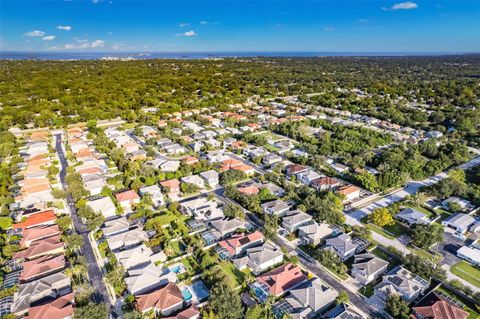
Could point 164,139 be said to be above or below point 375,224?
above

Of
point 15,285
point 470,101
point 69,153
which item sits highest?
point 470,101

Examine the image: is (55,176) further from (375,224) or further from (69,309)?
(375,224)

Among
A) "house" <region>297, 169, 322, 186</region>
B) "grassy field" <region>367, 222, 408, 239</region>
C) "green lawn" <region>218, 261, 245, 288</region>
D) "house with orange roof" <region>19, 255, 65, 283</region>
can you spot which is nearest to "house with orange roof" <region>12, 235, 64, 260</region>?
"house with orange roof" <region>19, 255, 65, 283</region>

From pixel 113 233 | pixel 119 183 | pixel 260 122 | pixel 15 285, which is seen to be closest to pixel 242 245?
pixel 113 233

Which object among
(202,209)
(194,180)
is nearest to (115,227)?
(202,209)

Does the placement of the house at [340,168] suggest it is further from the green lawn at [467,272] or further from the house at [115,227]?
the house at [115,227]

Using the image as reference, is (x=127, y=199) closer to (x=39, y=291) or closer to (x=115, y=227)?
(x=115, y=227)
